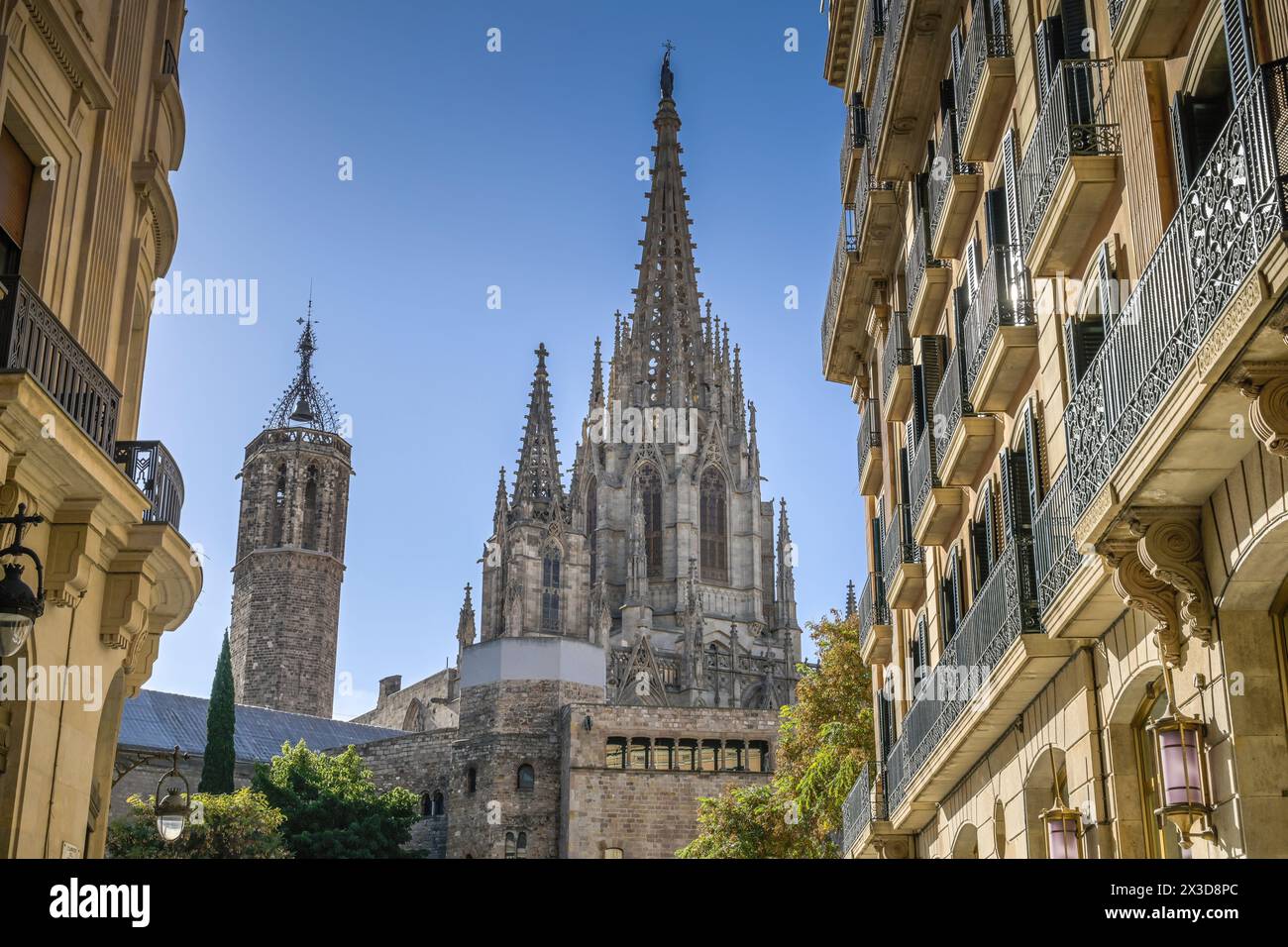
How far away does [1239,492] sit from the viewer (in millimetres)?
10367

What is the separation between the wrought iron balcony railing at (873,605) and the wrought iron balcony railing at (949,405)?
553cm

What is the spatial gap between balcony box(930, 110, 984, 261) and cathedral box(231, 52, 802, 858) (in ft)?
134

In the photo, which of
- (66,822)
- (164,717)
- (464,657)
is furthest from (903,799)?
(164,717)

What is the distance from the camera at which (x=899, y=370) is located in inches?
877

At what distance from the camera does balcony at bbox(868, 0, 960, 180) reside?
65.3 feet

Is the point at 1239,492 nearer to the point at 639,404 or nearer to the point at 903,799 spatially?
the point at 903,799

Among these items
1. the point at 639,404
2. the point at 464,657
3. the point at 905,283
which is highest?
the point at 639,404

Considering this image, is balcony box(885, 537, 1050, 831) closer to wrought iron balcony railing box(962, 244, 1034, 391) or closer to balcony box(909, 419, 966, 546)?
balcony box(909, 419, 966, 546)

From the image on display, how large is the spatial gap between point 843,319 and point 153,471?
1416 cm

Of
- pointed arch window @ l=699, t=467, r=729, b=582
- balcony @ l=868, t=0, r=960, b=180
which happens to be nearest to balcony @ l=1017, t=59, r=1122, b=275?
balcony @ l=868, t=0, r=960, b=180

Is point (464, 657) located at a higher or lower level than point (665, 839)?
higher

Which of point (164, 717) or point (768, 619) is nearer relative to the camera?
point (164, 717)

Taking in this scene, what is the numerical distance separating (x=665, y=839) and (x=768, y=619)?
126 feet

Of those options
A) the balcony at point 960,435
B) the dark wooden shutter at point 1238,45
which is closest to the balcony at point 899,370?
the balcony at point 960,435
